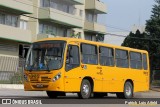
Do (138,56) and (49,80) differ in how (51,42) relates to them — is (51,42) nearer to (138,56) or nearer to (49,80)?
(49,80)

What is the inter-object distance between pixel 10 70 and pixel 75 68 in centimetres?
1442

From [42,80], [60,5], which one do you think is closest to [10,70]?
[42,80]

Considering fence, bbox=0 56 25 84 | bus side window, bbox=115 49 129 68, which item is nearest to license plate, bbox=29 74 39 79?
bus side window, bbox=115 49 129 68

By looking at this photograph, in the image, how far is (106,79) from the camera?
2569cm

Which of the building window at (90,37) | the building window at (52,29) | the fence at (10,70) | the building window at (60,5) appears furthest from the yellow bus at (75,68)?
the building window at (90,37)

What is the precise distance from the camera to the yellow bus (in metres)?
22.4

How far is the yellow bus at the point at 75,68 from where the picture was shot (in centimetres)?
2244

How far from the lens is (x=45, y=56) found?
2297 centimetres

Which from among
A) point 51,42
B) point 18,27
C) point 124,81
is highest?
point 18,27

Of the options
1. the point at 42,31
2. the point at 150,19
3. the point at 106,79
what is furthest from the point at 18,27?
the point at 150,19

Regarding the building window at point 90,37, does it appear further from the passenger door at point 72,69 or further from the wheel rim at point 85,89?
the passenger door at point 72,69

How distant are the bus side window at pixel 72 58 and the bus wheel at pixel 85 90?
1.15m

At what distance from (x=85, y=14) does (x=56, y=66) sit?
144ft

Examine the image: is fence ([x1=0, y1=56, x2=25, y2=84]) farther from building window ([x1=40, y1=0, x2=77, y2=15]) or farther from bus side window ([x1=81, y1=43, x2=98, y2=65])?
building window ([x1=40, y1=0, x2=77, y2=15])
